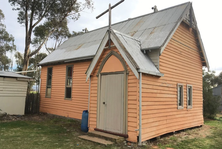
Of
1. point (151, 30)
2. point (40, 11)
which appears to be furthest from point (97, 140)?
point (40, 11)

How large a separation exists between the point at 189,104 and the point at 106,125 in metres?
5.24

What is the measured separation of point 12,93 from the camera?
11906 mm

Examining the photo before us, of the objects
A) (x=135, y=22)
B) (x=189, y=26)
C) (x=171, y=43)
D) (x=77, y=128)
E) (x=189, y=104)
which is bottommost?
(x=77, y=128)

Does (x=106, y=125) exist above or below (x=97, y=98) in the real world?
below

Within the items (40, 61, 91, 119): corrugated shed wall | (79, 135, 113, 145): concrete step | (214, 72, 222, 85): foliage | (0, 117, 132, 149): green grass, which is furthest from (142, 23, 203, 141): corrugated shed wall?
(214, 72, 222, 85): foliage

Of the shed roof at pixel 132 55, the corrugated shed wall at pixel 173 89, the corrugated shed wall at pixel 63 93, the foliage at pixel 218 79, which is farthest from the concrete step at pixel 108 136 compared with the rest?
the foliage at pixel 218 79

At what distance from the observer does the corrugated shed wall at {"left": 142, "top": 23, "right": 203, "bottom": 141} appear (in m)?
6.74

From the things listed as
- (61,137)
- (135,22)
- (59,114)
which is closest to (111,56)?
(61,137)

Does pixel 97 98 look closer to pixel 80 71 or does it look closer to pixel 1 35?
pixel 80 71

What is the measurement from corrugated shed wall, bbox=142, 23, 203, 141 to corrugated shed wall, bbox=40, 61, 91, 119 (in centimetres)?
445

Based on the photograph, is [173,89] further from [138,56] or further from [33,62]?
[33,62]

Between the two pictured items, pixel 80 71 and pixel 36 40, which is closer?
pixel 80 71

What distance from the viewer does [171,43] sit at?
8.54m

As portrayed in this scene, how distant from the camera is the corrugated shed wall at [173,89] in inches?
265
